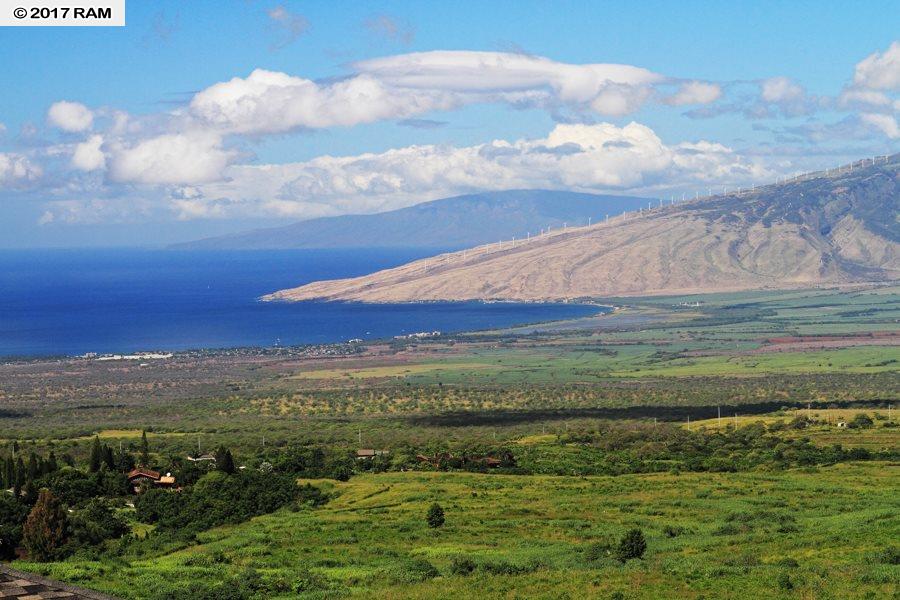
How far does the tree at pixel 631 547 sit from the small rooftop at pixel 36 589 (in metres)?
17.9

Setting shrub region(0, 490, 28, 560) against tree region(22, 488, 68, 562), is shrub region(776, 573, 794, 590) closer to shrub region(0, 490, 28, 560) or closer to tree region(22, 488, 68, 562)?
tree region(22, 488, 68, 562)

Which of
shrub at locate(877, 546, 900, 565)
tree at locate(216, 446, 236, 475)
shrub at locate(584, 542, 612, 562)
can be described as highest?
tree at locate(216, 446, 236, 475)

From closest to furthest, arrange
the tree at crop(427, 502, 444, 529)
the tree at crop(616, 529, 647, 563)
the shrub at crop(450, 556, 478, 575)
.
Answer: the shrub at crop(450, 556, 478, 575), the tree at crop(616, 529, 647, 563), the tree at crop(427, 502, 444, 529)

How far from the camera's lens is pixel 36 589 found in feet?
142

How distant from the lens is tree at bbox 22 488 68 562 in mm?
53469

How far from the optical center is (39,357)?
200 metres

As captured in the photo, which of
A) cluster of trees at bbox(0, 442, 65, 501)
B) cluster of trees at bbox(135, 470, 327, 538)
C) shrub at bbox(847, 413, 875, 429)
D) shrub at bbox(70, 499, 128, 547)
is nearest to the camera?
shrub at bbox(70, 499, 128, 547)

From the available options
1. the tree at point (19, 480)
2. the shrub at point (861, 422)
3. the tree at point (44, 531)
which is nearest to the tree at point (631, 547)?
the tree at point (44, 531)

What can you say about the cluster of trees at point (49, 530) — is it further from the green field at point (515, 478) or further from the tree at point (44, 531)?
the green field at point (515, 478)

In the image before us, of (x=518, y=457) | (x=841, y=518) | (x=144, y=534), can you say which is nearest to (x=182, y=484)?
(x=144, y=534)

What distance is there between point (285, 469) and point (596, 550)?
30.0m

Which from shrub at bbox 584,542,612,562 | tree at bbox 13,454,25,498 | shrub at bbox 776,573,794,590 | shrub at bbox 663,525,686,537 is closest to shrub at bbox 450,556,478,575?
shrub at bbox 584,542,612,562

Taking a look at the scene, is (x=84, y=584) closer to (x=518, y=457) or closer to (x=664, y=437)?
(x=518, y=457)

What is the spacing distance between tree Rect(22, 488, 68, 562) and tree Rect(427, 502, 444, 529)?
15.2 m
